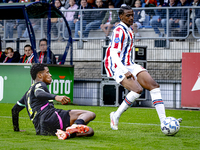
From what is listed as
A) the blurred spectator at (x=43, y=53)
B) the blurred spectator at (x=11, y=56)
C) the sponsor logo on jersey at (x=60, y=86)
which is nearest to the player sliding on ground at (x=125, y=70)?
the sponsor logo on jersey at (x=60, y=86)

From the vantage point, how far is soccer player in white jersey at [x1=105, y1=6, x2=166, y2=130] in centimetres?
555

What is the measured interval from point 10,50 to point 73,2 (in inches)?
134

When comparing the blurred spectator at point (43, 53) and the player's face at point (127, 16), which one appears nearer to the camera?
the player's face at point (127, 16)

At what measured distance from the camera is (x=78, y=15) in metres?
12.7

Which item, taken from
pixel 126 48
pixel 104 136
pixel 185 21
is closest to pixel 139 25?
pixel 185 21

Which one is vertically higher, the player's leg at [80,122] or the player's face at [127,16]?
the player's face at [127,16]

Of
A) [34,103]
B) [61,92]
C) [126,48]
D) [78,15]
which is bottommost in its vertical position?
[61,92]

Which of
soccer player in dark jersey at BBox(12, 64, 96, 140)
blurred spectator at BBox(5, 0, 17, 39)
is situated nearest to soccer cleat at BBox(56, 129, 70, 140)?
soccer player in dark jersey at BBox(12, 64, 96, 140)

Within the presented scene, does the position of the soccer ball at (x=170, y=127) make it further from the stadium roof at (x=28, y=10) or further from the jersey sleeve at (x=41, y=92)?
the stadium roof at (x=28, y=10)

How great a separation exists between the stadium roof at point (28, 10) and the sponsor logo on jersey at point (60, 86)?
2.23 metres

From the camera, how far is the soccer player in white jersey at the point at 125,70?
5.55 m

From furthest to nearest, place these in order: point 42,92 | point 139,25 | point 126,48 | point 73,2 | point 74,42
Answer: point 73,2
point 74,42
point 139,25
point 126,48
point 42,92

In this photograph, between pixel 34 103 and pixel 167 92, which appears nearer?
pixel 34 103

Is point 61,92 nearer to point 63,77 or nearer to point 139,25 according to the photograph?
point 63,77
